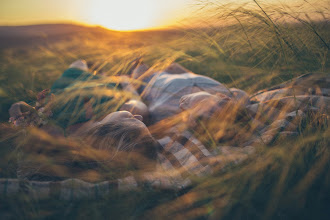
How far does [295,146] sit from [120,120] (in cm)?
57

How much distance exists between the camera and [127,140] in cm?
79

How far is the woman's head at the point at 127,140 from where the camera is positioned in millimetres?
760

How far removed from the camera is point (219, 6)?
85cm

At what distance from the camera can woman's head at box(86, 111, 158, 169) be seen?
29.9 inches

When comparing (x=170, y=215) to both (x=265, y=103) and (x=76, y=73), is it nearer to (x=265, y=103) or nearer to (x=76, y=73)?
(x=265, y=103)

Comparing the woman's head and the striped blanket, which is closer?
the striped blanket

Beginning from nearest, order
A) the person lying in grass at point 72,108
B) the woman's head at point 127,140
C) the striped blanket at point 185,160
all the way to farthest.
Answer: the striped blanket at point 185,160 → the woman's head at point 127,140 → the person lying in grass at point 72,108

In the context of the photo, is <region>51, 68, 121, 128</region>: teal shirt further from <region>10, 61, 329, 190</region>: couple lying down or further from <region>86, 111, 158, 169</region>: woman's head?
<region>86, 111, 158, 169</region>: woman's head

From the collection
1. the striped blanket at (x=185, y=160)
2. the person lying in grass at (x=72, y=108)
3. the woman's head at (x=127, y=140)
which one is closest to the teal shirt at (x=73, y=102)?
the person lying in grass at (x=72, y=108)

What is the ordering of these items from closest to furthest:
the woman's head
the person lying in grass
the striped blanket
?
the striped blanket → the woman's head → the person lying in grass

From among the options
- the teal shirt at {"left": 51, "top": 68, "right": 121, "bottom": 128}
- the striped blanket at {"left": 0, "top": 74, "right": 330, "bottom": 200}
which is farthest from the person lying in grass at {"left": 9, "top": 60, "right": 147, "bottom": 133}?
the striped blanket at {"left": 0, "top": 74, "right": 330, "bottom": 200}

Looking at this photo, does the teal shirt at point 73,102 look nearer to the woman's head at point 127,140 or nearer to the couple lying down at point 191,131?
the couple lying down at point 191,131

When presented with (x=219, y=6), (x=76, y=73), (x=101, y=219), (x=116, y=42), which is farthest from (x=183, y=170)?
(x=76, y=73)

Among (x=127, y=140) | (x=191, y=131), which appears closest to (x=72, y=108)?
(x=127, y=140)
